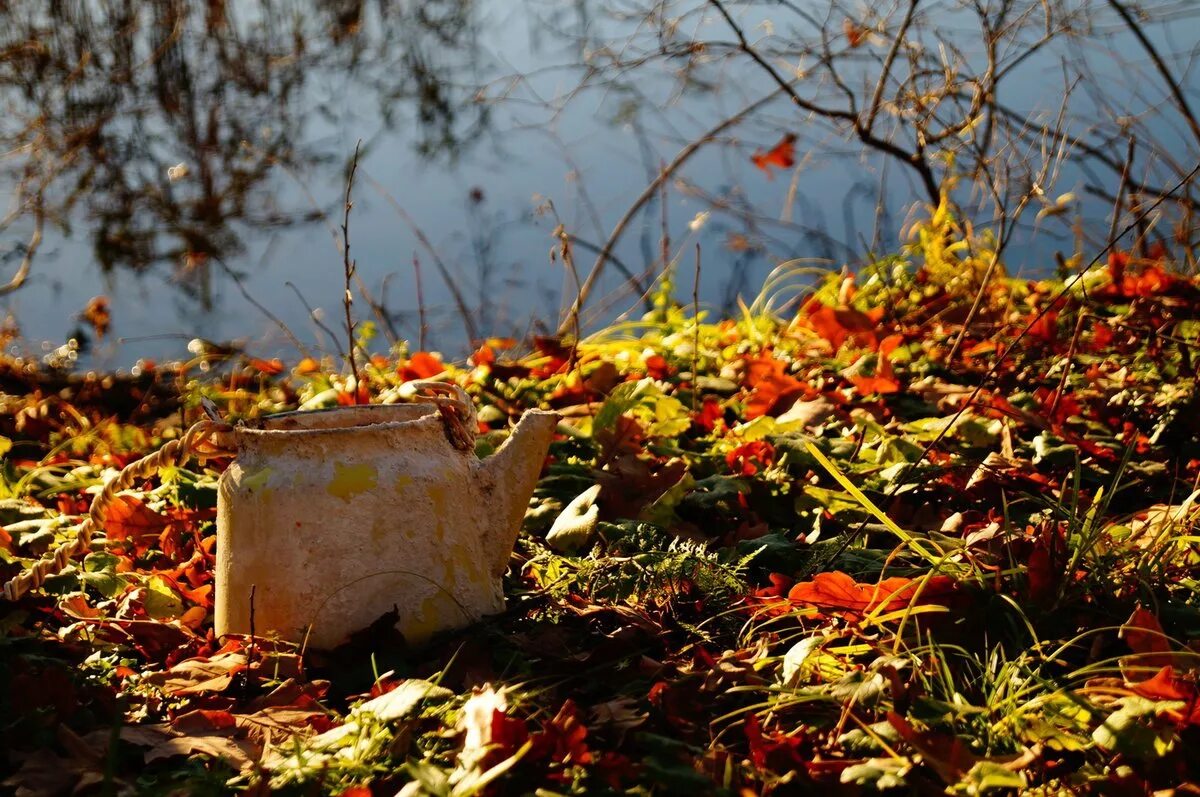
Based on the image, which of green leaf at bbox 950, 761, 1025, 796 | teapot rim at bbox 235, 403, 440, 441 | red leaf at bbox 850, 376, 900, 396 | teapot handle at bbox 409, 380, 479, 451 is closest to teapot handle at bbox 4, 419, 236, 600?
teapot rim at bbox 235, 403, 440, 441

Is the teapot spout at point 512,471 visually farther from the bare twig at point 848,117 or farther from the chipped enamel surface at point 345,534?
the bare twig at point 848,117

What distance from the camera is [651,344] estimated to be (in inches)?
151

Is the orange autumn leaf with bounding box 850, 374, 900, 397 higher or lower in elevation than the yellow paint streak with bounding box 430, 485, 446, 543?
lower

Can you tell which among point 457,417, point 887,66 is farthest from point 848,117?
point 457,417

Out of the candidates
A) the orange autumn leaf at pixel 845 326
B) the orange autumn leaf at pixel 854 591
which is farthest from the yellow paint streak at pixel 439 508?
the orange autumn leaf at pixel 845 326

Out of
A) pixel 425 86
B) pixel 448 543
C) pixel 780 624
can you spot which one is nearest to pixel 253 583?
pixel 448 543

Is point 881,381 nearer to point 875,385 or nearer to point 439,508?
point 875,385

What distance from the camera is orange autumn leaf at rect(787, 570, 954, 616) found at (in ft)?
5.78

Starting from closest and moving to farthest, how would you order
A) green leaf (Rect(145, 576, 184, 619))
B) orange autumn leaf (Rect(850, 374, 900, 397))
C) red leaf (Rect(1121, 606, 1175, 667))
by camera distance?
red leaf (Rect(1121, 606, 1175, 667)) < green leaf (Rect(145, 576, 184, 619)) < orange autumn leaf (Rect(850, 374, 900, 397))

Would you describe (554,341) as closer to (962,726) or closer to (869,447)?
(869,447)

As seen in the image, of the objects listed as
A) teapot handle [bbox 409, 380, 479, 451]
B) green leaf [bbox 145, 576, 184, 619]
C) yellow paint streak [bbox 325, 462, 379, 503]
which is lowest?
green leaf [bbox 145, 576, 184, 619]

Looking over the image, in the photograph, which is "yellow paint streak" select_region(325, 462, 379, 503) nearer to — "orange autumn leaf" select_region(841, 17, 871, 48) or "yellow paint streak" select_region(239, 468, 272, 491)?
"yellow paint streak" select_region(239, 468, 272, 491)

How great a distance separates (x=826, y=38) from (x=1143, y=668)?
3198mm

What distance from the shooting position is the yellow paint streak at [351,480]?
191 cm
